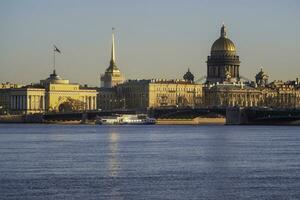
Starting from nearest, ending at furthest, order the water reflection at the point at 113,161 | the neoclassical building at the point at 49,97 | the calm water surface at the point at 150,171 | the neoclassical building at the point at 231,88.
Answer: the calm water surface at the point at 150,171, the water reflection at the point at 113,161, the neoclassical building at the point at 49,97, the neoclassical building at the point at 231,88

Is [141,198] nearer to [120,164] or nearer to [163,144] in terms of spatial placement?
[120,164]

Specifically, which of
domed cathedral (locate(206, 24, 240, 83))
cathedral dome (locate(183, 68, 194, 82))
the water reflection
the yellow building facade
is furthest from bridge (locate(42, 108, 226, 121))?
the water reflection

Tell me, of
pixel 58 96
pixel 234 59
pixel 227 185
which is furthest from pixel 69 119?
pixel 227 185

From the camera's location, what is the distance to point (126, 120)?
135m

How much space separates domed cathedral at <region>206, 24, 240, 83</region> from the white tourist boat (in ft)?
144

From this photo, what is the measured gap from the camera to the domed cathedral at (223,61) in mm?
178750

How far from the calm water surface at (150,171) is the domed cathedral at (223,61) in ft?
363

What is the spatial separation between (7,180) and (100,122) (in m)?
89.5

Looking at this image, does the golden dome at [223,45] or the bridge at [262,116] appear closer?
the bridge at [262,116]

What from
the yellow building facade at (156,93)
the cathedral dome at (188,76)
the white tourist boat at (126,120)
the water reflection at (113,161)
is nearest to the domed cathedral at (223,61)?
the yellow building facade at (156,93)

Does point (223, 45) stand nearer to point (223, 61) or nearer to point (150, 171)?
point (223, 61)

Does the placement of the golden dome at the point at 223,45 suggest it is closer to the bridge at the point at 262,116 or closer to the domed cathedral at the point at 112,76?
the domed cathedral at the point at 112,76

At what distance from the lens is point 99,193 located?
39.9m

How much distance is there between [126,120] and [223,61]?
153ft
